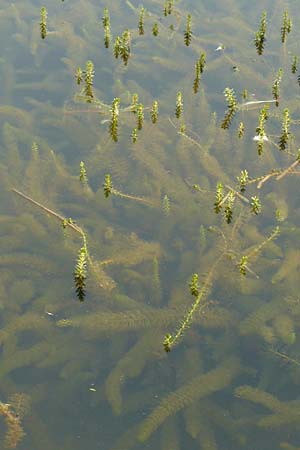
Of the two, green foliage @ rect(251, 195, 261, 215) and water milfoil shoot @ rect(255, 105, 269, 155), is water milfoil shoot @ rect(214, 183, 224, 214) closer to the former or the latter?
green foliage @ rect(251, 195, 261, 215)

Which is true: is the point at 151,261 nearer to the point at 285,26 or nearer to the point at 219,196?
the point at 219,196

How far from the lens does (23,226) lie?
185 inches

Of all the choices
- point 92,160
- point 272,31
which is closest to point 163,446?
point 92,160

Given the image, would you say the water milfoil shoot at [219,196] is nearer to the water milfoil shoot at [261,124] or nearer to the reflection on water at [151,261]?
the reflection on water at [151,261]

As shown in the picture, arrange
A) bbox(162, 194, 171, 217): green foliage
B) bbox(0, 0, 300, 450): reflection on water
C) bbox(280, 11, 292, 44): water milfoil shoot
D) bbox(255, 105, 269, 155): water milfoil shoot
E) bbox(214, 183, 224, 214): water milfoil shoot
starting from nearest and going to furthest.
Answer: bbox(0, 0, 300, 450): reflection on water, bbox(214, 183, 224, 214): water milfoil shoot, bbox(255, 105, 269, 155): water milfoil shoot, bbox(162, 194, 171, 217): green foliage, bbox(280, 11, 292, 44): water milfoil shoot

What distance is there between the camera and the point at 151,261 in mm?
4406

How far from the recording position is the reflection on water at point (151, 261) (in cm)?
355

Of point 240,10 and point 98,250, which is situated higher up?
point 240,10

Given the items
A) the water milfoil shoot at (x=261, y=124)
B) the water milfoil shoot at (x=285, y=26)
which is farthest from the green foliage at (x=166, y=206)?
the water milfoil shoot at (x=285, y=26)

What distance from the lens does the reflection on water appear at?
355 cm

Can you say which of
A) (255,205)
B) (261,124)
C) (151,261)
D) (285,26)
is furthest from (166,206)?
(285,26)

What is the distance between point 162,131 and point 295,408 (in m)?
3.02

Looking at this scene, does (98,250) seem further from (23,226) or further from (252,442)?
(252,442)

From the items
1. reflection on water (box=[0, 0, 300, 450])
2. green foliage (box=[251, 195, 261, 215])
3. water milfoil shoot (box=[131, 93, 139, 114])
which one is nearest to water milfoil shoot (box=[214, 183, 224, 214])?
reflection on water (box=[0, 0, 300, 450])
